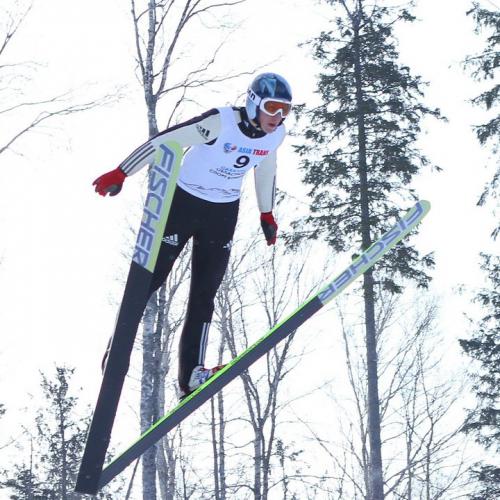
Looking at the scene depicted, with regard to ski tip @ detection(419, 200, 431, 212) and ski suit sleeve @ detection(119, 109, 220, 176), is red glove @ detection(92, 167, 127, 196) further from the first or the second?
ski tip @ detection(419, 200, 431, 212)

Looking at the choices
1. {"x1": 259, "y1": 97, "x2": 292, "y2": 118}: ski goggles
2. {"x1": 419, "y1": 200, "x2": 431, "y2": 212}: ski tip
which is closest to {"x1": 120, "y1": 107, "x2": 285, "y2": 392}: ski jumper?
{"x1": 259, "y1": 97, "x2": 292, "y2": 118}: ski goggles

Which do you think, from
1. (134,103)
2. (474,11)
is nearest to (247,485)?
(134,103)

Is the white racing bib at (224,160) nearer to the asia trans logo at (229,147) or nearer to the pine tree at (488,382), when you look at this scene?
the asia trans logo at (229,147)

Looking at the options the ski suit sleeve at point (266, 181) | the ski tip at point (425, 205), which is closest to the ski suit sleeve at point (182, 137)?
the ski suit sleeve at point (266, 181)

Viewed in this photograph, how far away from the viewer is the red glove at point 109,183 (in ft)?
18.1

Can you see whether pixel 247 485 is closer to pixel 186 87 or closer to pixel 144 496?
pixel 144 496

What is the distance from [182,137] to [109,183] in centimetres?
49

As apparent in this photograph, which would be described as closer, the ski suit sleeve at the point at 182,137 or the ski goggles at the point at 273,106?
the ski suit sleeve at the point at 182,137

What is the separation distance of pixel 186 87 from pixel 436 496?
1570 cm

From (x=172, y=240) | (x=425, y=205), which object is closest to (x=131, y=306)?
(x=172, y=240)

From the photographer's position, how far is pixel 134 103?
13.4 metres

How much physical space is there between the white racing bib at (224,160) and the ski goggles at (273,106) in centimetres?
19

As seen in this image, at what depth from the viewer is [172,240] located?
5.88 meters

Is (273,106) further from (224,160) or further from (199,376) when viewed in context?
(199,376)
